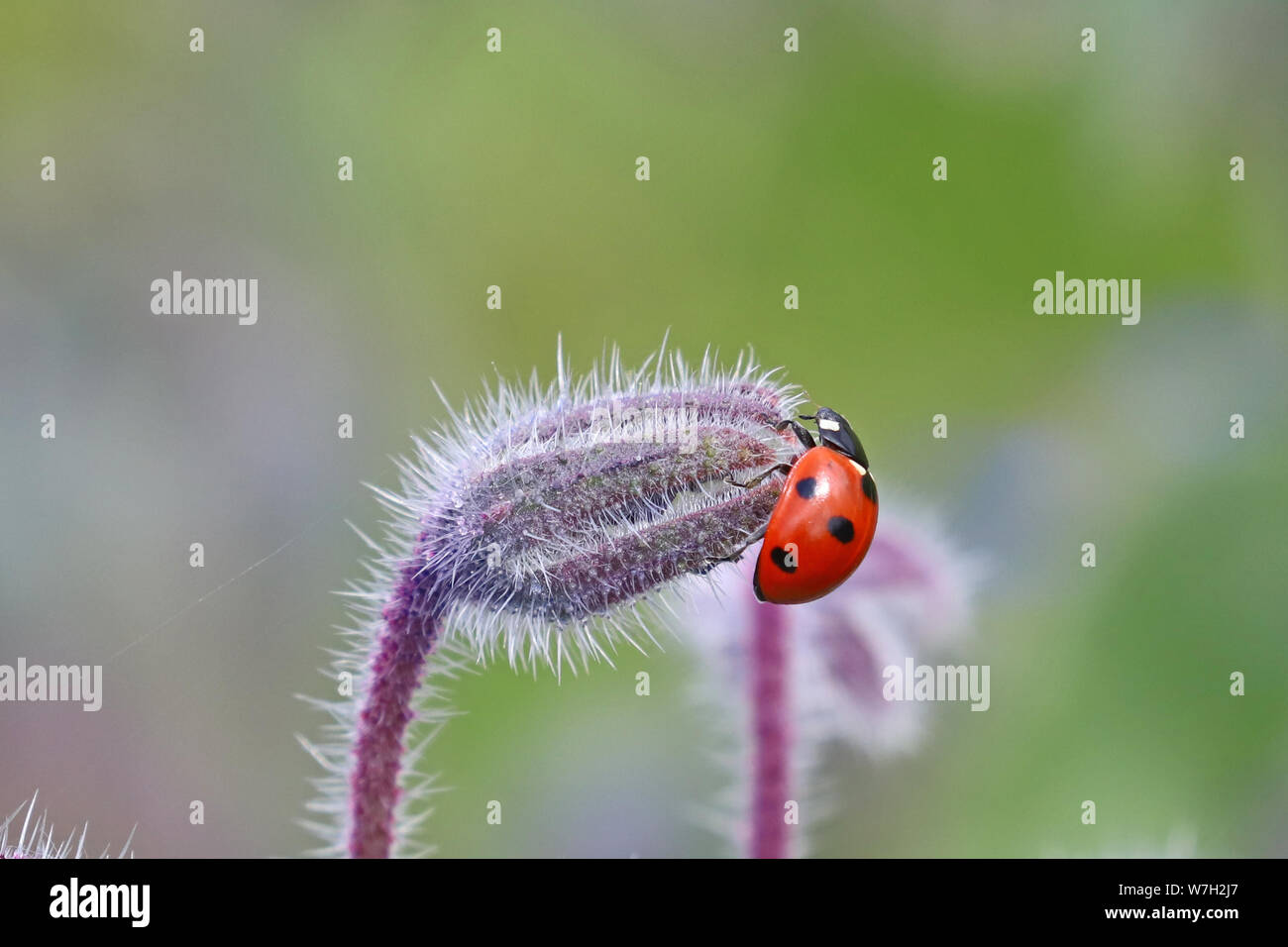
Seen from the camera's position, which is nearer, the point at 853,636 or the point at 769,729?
the point at 769,729

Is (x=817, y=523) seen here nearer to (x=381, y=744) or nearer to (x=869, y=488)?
(x=869, y=488)

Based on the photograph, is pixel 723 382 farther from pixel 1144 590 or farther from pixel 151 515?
pixel 151 515

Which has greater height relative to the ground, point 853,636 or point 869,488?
point 869,488

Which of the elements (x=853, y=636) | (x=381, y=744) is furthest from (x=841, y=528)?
(x=853, y=636)

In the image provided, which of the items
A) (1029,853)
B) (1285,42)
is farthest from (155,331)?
(1285,42)

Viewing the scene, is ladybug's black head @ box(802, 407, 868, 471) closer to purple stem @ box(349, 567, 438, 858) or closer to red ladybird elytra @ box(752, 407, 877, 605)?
red ladybird elytra @ box(752, 407, 877, 605)
